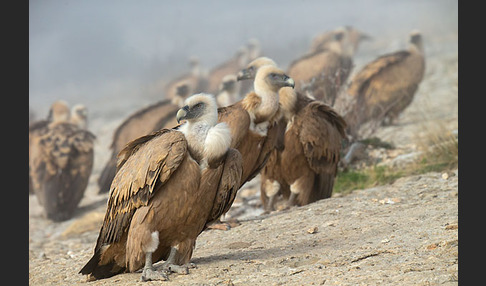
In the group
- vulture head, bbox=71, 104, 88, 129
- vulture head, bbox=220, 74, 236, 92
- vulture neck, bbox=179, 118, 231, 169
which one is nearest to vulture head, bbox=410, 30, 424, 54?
vulture head, bbox=220, 74, 236, 92

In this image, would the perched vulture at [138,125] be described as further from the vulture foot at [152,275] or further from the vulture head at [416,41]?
the vulture foot at [152,275]

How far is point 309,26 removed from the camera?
2627 cm

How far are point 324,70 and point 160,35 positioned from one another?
40.1 ft

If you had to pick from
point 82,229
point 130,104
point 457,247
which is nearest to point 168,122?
point 82,229

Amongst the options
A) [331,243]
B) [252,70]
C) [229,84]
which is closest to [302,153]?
[252,70]

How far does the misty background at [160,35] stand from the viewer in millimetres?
23328

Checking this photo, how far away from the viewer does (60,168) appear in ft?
44.3

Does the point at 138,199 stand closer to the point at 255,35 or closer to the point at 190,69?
the point at 190,69

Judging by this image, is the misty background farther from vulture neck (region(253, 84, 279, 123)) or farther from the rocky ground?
vulture neck (region(253, 84, 279, 123))

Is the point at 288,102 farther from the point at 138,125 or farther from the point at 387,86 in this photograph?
the point at 387,86

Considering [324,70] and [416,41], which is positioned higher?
[416,41]

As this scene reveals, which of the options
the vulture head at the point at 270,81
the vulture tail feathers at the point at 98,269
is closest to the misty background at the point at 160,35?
the vulture head at the point at 270,81

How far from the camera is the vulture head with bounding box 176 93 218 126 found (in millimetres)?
6266

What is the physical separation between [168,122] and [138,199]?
281 inches
